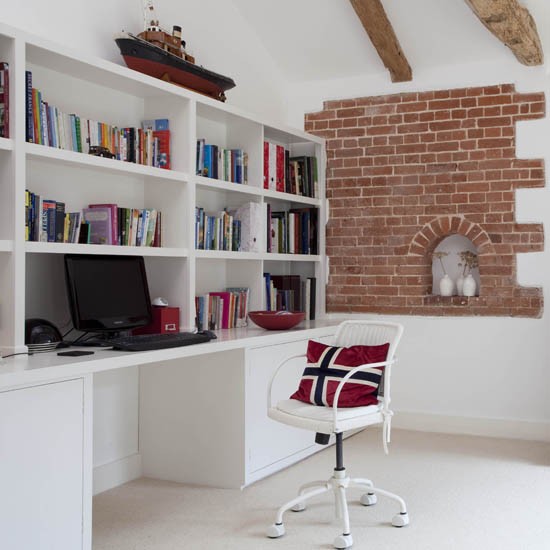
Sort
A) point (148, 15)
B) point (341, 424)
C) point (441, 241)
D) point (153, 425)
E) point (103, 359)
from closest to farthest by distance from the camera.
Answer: point (103, 359) → point (341, 424) → point (153, 425) → point (148, 15) → point (441, 241)

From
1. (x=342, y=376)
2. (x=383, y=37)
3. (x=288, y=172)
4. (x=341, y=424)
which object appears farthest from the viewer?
(x=288, y=172)

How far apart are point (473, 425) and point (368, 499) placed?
6.12 feet

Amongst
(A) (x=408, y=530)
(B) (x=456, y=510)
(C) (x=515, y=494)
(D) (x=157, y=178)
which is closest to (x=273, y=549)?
(A) (x=408, y=530)

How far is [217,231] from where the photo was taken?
4.67 metres

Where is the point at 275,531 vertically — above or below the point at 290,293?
below

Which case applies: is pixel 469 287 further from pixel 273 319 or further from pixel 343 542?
pixel 343 542

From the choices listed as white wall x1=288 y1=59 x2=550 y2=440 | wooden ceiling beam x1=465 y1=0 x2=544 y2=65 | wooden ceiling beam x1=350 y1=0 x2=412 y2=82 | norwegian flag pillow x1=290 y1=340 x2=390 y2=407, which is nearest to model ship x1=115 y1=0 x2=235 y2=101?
wooden ceiling beam x1=350 y1=0 x2=412 y2=82

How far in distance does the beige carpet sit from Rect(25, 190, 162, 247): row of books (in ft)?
4.34

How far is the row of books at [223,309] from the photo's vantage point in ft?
15.1

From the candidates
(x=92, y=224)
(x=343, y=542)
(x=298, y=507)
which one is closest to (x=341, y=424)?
(x=343, y=542)

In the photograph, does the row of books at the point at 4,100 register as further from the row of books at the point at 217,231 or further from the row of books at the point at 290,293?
the row of books at the point at 290,293

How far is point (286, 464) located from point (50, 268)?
178cm

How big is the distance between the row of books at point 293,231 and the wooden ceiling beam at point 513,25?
1.77 m

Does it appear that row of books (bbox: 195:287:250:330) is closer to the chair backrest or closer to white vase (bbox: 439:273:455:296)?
the chair backrest
